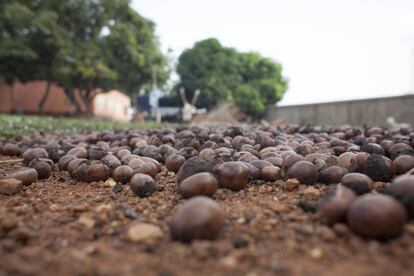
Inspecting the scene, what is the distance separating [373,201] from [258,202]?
0.68 m

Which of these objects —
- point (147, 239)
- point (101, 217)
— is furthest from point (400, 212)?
point (101, 217)

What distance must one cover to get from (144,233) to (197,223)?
25 cm

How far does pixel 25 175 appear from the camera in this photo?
2.52 meters

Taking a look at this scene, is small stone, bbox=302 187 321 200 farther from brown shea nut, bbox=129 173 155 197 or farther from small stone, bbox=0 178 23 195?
small stone, bbox=0 178 23 195

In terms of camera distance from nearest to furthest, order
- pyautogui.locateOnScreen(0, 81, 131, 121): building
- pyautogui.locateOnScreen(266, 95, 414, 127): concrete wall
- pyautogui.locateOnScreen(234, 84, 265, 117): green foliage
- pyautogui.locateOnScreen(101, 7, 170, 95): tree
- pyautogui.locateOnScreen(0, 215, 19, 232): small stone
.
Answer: pyautogui.locateOnScreen(0, 215, 19, 232): small stone → pyautogui.locateOnScreen(266, 95, 414, 127): concrete wall → pyautogui.locateOnScreen(101, 7, 170, 95): tree → pyautogui.locateOnScreen(234, 84, 265, 117): green foliage → pyautogui.locateOnScreen(0, 81, 131, 121): building

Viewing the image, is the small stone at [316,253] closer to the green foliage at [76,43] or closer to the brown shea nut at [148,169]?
the brown shea nut at [148,169]

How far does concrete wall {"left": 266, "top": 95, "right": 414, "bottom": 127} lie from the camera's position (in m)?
11.8

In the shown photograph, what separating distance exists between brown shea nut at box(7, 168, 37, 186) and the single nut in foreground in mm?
1485

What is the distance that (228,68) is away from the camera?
2995 cm

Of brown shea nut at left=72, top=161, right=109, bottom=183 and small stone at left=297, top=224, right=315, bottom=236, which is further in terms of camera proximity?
brown shea nut at left=72, top=161, right=109, bottom=183

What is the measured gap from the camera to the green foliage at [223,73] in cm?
2733

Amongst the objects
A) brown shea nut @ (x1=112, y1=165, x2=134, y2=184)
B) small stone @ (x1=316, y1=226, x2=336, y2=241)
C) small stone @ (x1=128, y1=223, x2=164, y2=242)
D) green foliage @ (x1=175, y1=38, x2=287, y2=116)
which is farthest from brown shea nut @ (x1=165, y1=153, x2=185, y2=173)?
green foliage @ (x1=175, y1=38, x2=287, y2=116)

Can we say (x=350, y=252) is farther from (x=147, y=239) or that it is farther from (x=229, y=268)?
(x=147, y=239)

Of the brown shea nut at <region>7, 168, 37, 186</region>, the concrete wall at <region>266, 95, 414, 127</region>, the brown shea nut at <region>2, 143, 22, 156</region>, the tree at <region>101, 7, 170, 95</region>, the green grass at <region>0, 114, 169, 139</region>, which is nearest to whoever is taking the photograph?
the brown shea nut at <region>7, 168, 37, 186</region>
